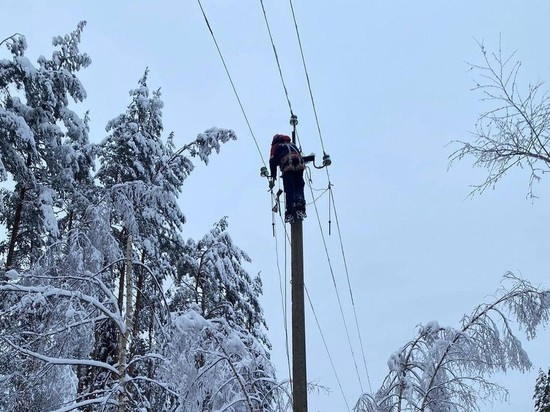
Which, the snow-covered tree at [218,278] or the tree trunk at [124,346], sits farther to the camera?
the snow-covered tree at [218,278]

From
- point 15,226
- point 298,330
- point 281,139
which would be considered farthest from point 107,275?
point 298,330

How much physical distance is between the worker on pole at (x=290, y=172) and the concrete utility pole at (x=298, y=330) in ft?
1.41

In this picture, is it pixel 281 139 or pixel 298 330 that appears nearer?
pixel 298 330

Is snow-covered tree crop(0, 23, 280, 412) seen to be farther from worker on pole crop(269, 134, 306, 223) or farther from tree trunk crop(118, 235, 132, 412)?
worker on pole crop(269, 134, 306, 223)

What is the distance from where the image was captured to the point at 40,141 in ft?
49.1

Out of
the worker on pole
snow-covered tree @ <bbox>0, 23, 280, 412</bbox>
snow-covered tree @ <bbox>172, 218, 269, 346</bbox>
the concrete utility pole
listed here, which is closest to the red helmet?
the worker on pole

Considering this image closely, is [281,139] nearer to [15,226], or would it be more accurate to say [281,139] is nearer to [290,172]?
[290,172]

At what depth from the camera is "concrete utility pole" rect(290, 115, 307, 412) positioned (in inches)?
245

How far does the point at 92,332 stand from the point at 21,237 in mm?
A: 8172

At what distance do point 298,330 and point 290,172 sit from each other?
2.12 meters

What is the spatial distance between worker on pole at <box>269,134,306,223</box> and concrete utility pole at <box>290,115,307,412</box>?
1.41 feet

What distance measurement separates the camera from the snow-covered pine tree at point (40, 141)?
1361cm

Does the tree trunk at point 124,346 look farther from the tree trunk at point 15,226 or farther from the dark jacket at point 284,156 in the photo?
Result: the tree trunk at point 15,226

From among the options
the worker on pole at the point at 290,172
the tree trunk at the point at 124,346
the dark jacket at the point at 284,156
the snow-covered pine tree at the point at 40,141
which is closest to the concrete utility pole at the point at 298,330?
the worker on pole at the point at 290,172
